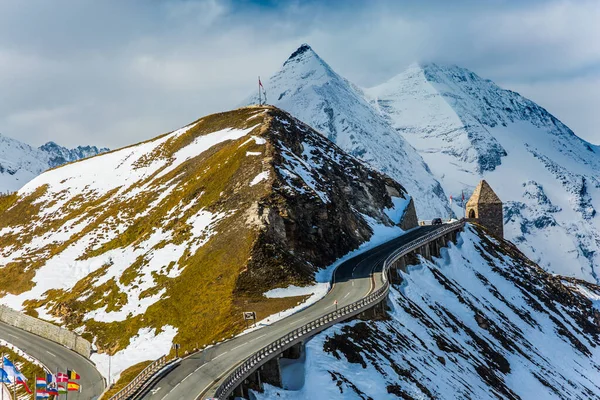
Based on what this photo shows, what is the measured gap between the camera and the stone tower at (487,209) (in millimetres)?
144875

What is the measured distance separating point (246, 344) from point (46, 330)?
35.6m

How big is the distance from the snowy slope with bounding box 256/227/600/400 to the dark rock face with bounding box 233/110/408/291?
1165cm

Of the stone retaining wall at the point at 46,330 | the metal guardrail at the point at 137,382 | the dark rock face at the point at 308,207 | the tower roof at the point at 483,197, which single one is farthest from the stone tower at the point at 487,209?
the metal guardrail at the point at 137,382

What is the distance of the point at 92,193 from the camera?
124 meters

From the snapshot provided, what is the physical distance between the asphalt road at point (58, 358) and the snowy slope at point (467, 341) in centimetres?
1998

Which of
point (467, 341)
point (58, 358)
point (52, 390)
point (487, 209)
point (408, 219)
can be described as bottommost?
point (52, 390)

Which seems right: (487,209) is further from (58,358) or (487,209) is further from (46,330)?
(58,358)

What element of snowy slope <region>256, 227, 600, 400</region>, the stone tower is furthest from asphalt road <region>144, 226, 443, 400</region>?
the stone tower

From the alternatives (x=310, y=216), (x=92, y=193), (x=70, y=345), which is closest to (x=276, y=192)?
(x=310, y=216)

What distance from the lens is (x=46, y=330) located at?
256 feet

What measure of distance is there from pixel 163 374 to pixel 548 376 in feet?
183

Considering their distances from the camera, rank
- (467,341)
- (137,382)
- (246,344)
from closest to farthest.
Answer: (137,382), (246,344), (467,341)

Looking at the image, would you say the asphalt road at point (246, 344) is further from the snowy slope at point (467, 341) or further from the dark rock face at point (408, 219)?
the dark rock face at point (408, 219)

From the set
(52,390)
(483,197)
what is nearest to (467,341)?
(52,390)
